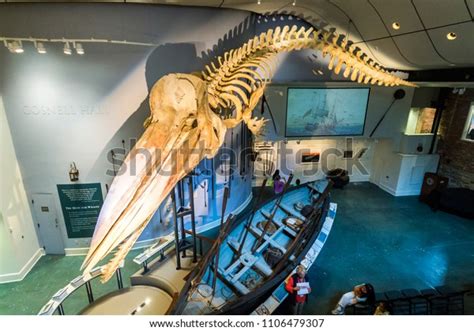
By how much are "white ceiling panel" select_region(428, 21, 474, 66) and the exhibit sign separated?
15.4 feet

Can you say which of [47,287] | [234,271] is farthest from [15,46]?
[234,271]

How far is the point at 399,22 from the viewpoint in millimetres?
2629

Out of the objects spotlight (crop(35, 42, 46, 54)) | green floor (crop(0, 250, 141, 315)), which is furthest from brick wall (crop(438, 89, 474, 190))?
spotlight (crop(35, 42, 46, 54))

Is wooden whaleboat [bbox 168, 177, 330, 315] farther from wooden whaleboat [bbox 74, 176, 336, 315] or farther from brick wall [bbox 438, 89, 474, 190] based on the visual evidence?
brick wall [bbox 438, 89, 474, 190]

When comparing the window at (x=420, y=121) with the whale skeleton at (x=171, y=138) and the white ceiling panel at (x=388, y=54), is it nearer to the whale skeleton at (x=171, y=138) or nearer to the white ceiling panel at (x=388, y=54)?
the white ceiling panel at (x=388, y=54)

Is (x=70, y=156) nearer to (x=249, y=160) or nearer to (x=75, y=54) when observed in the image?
(x=75, y=54)

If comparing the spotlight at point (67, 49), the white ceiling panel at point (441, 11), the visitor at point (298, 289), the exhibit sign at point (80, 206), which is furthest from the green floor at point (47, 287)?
the white ceiling panel at point (441, 11)

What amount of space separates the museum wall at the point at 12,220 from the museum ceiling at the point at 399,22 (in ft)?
5.97

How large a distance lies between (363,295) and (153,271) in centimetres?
258

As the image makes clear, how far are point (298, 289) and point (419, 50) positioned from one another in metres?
3.29

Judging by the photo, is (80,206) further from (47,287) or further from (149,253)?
(149,253)

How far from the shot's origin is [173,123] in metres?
1.97

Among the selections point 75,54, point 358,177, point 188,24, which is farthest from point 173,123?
point 358,177

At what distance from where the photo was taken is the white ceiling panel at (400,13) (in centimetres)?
236
